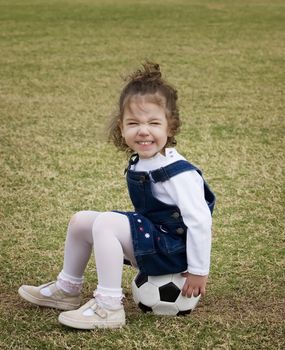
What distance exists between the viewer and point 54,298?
8.62ft

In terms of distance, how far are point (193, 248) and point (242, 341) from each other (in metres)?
0.37

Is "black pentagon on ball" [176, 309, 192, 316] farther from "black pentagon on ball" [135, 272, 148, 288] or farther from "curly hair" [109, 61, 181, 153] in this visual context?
"curly hair" [109, 61, 181, 153]

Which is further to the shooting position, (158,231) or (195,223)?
(158,231)

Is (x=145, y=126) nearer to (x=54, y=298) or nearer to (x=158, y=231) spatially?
(x=158, y=231)

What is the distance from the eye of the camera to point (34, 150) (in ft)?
16.2

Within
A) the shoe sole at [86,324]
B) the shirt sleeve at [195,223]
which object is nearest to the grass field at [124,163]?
the shoe sole at [86,324]

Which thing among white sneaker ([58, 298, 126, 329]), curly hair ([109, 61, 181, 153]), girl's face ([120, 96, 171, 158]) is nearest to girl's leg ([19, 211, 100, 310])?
white sneaker ([58, 298, 126, 329])

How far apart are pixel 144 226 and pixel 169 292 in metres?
0.28

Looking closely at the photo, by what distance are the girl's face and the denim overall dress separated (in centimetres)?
11

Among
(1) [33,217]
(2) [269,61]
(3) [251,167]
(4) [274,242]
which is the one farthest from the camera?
(2) [269,61]

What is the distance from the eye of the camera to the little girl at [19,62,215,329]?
7.83 feet

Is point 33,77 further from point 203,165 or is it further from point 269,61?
point 203,165

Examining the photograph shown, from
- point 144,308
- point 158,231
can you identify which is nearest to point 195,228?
point 158,231

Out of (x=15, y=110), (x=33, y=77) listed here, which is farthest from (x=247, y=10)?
(x=15, y=110)
